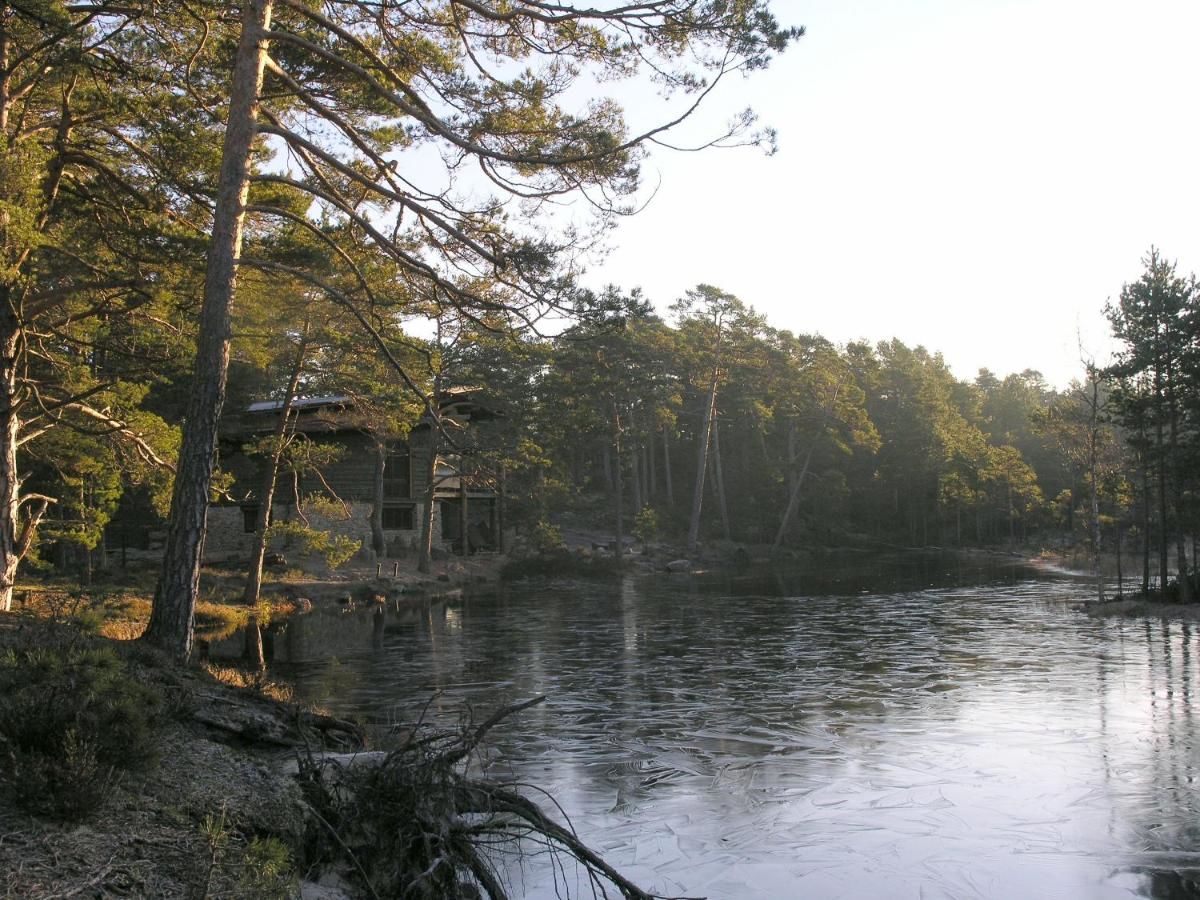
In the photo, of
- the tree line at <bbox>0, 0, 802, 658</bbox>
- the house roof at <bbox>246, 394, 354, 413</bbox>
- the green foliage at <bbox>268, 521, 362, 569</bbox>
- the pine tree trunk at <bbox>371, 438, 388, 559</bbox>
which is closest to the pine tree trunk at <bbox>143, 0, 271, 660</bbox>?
the tree line at <bbox>0, 0, 802, 658</bbox>

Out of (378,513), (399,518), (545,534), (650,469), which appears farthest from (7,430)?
(650,469)

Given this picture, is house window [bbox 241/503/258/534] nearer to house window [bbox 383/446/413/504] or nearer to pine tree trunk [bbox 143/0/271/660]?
house window [bbox 383/446/413/504]

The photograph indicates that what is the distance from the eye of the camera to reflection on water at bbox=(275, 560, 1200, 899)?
6902 millimetres

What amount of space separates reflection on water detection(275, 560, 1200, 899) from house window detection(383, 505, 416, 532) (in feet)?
46.3

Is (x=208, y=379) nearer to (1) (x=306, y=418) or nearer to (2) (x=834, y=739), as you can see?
(2) (x=834, y=739)

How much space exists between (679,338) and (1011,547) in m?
23.9

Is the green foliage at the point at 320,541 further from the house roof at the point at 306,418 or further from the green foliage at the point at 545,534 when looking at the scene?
the green foliage at the point at 545,534

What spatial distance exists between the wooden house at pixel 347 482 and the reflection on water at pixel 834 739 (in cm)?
1066

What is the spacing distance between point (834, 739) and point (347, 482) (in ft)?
91.0

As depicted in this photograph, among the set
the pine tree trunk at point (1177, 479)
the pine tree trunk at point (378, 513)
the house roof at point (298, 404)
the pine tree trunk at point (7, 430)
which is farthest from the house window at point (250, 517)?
the pine tree trunk at point (1177, 479)

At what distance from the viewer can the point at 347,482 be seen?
35594 millimetres

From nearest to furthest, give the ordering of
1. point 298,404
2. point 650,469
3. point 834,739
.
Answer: point 834,739
point 298,404
point 650,469

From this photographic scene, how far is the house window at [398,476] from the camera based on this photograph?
37.1 meters

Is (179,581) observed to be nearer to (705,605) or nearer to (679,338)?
(705,605)
